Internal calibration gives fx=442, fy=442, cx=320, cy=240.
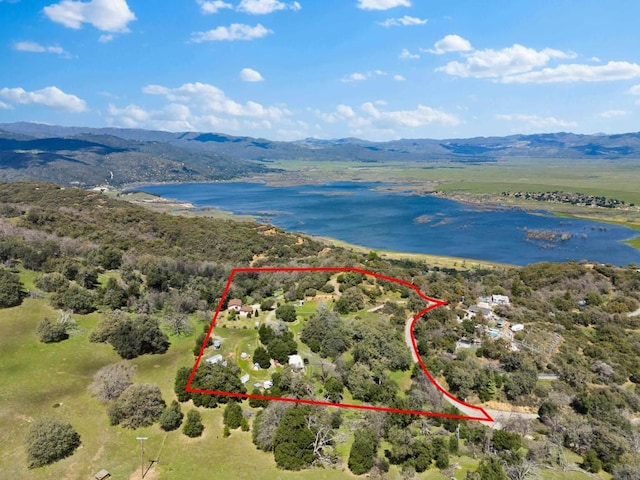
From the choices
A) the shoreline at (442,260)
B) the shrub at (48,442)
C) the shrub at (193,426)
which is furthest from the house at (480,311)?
the shoreline at (442,260)

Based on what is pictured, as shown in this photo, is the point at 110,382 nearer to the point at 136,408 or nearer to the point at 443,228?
the point at 136,408

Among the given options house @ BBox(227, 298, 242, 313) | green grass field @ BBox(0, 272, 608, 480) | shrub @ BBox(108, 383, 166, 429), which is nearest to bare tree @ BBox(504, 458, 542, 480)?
green grass field @ BBox(0, 272, 608, 480)

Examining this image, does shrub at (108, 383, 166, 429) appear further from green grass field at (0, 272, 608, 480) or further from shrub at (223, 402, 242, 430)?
shrub at (223, 402, 242, 430)

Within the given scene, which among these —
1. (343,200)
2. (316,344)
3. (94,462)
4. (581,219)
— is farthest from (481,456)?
(343,200)

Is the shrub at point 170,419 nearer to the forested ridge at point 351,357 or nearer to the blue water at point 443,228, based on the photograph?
the forested ridge at point 351,357

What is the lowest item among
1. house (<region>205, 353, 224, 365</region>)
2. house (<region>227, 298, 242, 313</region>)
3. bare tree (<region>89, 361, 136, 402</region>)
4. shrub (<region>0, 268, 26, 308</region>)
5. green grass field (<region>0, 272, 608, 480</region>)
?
green grass field (<region>0, 272, 608, 480</region>)
